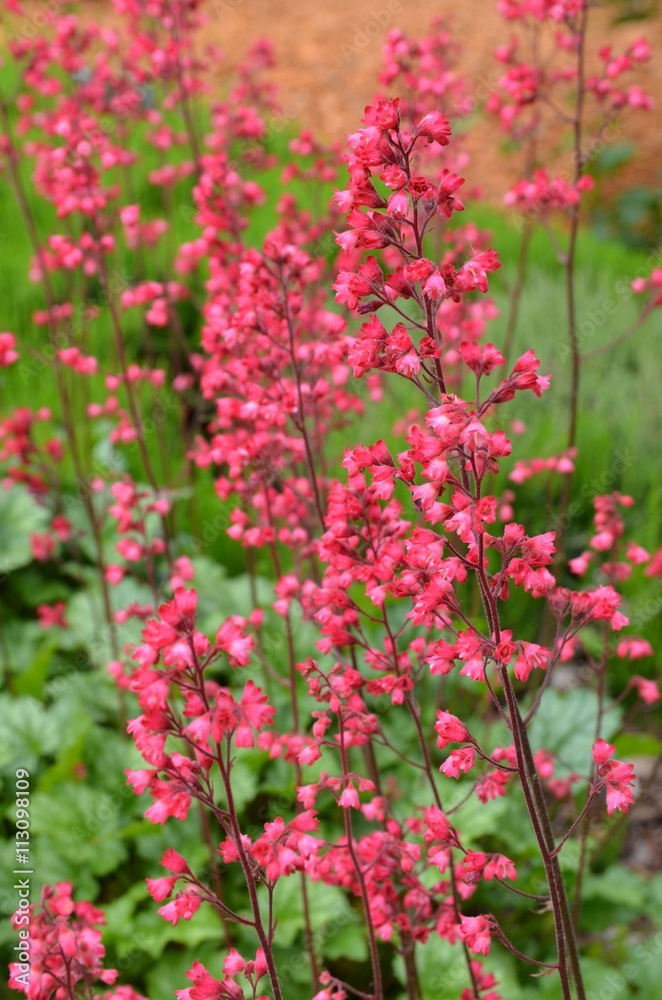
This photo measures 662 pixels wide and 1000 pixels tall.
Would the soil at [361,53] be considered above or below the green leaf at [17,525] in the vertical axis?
above

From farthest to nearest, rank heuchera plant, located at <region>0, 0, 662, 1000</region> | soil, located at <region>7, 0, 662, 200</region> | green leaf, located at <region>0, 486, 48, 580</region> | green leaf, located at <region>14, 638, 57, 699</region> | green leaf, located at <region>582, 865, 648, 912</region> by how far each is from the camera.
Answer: soil, located at <region>7, 0, 662, 200</region>
green leaf, located at <region>0, 486, 48, 580</region>
green leaf, located at <region>14, 638, 57, 699</region>
green leaf, located at <region>582, 865, 648, 912</region>
heuchera plant, located at <region>0, 0, 662, 1000</region>

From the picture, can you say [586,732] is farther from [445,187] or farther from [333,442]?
[445,187]

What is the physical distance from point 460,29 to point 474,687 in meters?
12.8

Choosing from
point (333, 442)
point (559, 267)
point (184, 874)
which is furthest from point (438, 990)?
point (559, 267)

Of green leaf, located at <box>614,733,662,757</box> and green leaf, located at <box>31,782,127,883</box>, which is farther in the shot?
green leaf, located at <box>614,733,662,757</box>

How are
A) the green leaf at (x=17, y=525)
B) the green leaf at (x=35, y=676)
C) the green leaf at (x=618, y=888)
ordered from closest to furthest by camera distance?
the green leaf at (x=618, y=888), the green leaf at (x=35, y=676), the green leaf at (x=17, y=525)

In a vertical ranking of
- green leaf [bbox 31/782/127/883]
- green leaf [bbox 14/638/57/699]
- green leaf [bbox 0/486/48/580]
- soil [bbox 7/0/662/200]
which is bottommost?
green leaf [bbox 31/782/127/883]

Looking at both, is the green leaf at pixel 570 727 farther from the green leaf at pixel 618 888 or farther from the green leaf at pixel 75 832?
the green leaf at pixel 75 832

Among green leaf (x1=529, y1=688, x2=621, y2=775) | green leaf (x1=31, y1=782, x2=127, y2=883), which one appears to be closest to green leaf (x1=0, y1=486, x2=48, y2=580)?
green leaf (x1=31, y1=782, x2=127, y2=883)

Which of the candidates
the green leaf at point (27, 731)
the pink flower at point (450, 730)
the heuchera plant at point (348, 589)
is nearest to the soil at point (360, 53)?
the heuchera plant at point (348, 589)

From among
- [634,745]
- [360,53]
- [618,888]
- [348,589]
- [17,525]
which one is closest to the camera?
[348,589]

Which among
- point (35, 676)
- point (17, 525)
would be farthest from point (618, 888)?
point (17, 525)

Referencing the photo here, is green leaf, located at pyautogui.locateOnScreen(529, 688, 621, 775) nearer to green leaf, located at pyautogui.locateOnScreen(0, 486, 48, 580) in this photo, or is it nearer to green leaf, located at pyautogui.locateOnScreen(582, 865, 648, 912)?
green leaf, located at pyautogui.locateOnScreen(582, 865, 648, 912)

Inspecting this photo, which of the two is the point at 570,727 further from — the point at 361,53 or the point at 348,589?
the point at 361,53
